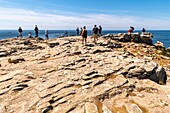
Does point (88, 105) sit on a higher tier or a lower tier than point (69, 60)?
lower

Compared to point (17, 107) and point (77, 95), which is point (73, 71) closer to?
point (77, 95)

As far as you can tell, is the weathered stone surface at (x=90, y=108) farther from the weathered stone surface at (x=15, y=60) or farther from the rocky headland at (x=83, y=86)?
the weathered stone surface at (x=15, y=60)

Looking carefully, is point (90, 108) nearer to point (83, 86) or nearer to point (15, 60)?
point (83, 86)

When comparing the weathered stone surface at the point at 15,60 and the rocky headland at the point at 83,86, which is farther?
the weathered stone surface at the point at 15,60

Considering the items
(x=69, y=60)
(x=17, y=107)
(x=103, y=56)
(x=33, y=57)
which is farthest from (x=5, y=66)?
(x=103, y=56)

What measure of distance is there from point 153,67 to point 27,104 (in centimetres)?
1191

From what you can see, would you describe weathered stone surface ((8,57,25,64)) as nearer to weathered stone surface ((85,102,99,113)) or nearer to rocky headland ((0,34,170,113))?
rocky headland ((0,34,170,113))

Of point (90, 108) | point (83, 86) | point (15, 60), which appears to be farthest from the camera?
point (15, 60)

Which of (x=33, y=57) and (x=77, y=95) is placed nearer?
(x=77, y=95)

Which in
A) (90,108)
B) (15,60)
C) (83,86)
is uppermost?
(15,60)

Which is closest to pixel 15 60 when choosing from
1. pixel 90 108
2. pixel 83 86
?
pixel 83 86

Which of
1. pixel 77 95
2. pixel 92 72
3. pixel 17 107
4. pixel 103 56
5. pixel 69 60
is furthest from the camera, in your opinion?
pixel 103 56

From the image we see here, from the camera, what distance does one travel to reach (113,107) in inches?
491

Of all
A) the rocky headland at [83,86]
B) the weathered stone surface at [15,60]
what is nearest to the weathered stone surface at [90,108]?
the rocky headland at [83,86]
